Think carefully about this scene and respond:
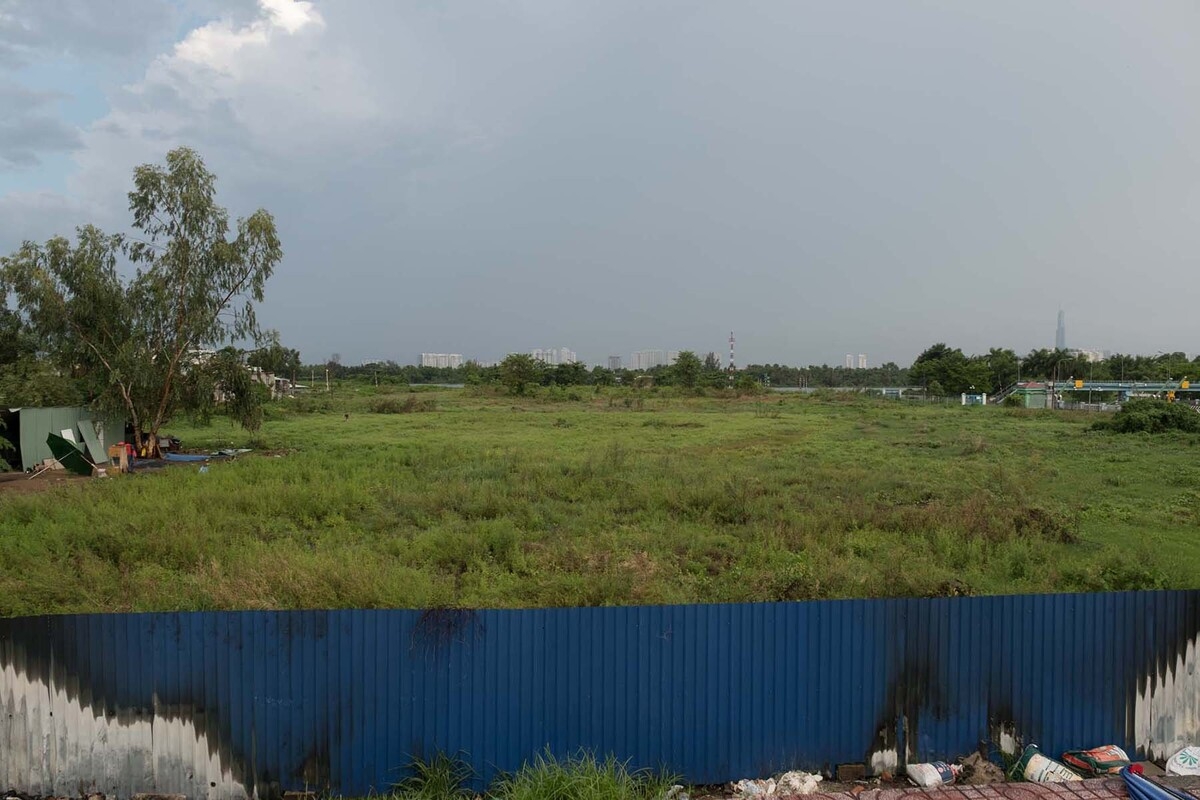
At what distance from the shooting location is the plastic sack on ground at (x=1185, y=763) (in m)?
4.60

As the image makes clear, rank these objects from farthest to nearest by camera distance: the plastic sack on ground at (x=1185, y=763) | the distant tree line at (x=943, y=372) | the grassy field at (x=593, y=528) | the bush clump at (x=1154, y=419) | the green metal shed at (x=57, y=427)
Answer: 1. the distant tree line at (x=943, y=372)
2. the bush clump at (x=1154, y=419)
3. the green metal shed at (x=57, y=427)
4. the grassy field at (x=593, y=528)
5. the plastic sack on ground at (x=1185, y=763)

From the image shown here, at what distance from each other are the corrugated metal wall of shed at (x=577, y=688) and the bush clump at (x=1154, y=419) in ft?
98.1

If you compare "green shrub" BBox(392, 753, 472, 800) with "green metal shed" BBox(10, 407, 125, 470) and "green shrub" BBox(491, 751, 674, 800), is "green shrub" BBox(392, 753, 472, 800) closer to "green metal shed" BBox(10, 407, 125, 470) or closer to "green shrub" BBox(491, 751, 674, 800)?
"green shrub" BBox(491, 751, 674, 800)

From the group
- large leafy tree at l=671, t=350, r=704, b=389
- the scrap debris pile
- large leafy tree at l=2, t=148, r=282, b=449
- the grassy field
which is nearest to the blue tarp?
the scrap debris pile

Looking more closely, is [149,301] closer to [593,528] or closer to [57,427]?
[57,427]

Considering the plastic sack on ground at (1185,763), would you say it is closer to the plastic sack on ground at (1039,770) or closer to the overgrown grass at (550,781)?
the plastic sack on ground at (1039,770)

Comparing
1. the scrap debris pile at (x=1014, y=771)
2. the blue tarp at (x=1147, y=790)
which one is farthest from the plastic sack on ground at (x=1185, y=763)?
the blue tarp at (x=1147, y=790)

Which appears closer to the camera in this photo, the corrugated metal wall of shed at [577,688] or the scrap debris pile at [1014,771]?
the corrugated metal wall of shed at [577,688]

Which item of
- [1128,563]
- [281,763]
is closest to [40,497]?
[281,763]

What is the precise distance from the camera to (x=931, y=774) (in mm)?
4516

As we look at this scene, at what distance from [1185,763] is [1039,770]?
1.10m

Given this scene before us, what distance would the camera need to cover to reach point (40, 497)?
12.1 meters

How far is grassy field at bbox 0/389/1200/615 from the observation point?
7.55 m

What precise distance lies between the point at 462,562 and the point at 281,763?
180 inches
